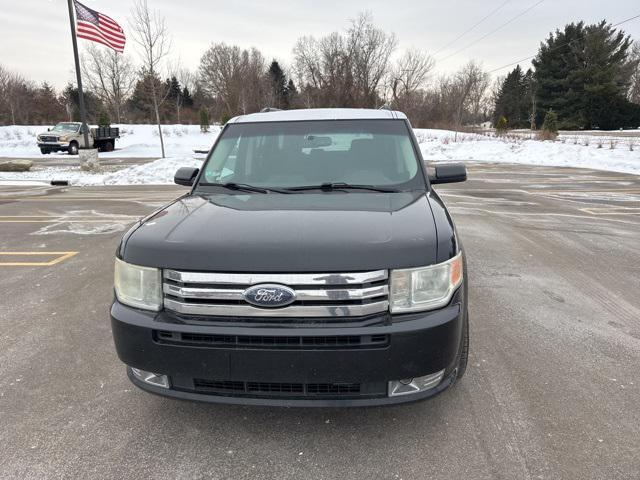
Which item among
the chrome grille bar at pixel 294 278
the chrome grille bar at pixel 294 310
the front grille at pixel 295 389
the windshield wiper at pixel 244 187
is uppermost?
the windshield wiper at pixel 244 187

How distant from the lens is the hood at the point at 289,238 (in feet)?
7.00

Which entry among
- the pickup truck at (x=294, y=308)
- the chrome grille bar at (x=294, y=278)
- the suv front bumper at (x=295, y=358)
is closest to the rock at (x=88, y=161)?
the pickup truck at (x=294, y=308)

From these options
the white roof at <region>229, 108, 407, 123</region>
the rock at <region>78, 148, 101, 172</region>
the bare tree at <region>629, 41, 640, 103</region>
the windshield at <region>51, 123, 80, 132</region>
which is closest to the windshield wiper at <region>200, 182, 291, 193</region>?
the white roof at <region>229, 108, 407, 123</region>

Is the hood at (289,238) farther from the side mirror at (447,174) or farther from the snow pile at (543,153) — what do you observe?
the snow pile at (543,153)

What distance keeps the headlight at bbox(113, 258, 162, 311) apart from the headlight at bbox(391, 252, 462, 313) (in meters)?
1.16

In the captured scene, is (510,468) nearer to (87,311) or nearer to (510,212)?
(87,311)

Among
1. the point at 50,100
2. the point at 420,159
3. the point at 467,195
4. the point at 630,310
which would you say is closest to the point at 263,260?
the point at 420,159

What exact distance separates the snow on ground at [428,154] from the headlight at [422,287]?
14104 millimetres

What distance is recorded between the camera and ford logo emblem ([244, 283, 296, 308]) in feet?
6.94

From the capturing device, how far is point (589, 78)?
53312 mm

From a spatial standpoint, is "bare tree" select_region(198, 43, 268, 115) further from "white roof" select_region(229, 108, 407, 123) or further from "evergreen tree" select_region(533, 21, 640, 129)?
"white roof" select_region(229, 108, 407, 123)

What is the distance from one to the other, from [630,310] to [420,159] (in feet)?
8.38

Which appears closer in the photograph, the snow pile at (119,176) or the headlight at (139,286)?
the headlight at (139,286)

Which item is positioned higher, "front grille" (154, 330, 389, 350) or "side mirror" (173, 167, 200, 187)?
"side mirror" (173, 167, 200, 187)
